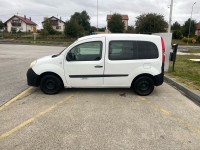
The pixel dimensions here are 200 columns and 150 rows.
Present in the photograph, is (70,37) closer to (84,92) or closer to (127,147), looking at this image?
(84,92)

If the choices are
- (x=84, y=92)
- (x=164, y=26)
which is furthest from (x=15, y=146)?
(x=164, y=26)

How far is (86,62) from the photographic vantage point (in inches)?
187

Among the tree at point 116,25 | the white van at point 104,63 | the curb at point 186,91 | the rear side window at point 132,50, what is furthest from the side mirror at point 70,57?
the tree at point 116,25

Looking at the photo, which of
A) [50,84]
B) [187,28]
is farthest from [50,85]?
[187,28]

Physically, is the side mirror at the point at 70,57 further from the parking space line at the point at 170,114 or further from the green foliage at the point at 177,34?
the green foliage at the point at 177,34

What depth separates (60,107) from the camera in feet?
13.5

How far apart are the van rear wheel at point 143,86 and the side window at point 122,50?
797mm

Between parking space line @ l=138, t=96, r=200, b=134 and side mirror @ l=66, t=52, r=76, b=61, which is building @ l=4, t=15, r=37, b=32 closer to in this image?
side mirror @ l=66, t=52, r=76, b=61

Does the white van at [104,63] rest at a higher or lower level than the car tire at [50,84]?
higher

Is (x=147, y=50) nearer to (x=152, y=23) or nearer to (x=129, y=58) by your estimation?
(x=129, y=58)

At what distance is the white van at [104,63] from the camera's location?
15.6 ft

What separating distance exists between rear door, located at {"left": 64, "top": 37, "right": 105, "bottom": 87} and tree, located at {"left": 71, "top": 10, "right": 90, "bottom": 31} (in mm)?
72180

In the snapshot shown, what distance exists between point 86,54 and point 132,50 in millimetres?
1378

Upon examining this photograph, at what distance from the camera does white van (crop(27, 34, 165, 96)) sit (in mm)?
4746
